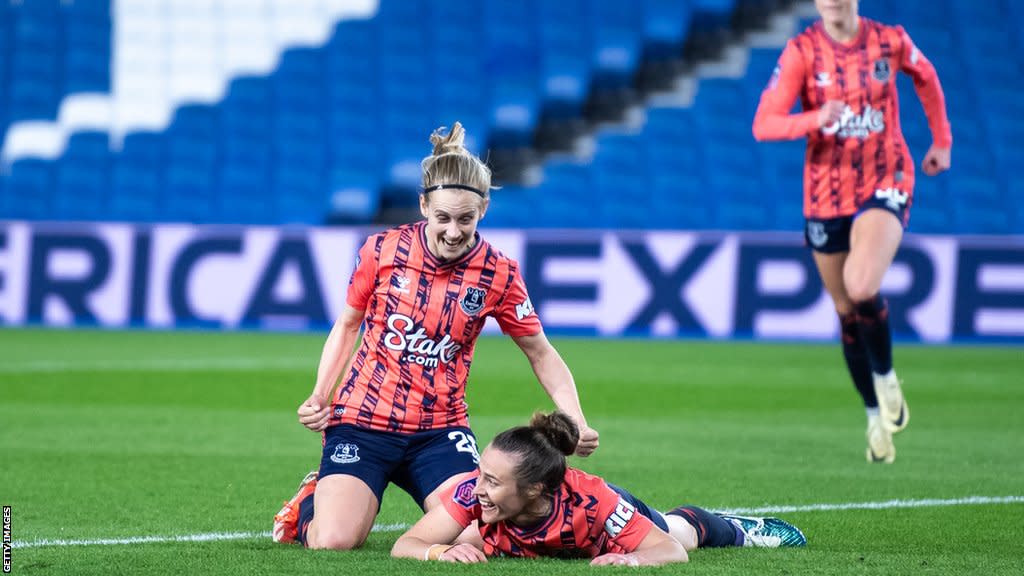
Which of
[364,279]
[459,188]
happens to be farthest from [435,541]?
[459,188]

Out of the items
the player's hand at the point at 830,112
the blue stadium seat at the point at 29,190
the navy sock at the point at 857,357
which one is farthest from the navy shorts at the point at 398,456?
the blue stadium seat at the point at 29,190

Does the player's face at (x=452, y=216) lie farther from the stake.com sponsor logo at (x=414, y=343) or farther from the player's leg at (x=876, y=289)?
the player's leg at (x=876, y=289)

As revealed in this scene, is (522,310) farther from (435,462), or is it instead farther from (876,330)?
(876,330)

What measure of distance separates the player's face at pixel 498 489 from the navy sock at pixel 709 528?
2.15 feet

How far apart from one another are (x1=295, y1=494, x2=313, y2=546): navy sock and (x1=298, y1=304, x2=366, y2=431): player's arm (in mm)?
264

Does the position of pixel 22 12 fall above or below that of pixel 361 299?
above

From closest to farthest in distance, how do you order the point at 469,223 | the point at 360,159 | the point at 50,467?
the point at 469,223 < the point at 50,467 < the point at 360,159

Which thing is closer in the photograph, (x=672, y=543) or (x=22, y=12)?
(x=672, y=543)

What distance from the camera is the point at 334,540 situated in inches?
186

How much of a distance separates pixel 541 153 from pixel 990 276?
572 centimetres

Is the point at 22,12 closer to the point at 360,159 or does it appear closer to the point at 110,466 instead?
the point at 360,159

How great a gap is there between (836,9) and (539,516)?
12.0ft

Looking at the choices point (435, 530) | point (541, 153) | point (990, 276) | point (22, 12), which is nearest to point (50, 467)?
point (435, 530)

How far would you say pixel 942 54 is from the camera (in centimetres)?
1820
